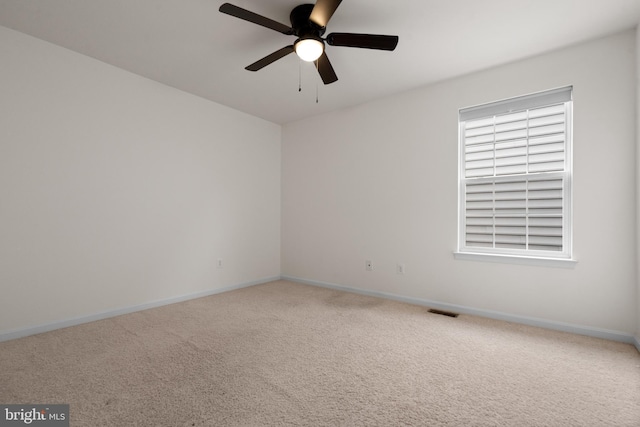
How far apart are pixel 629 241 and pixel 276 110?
4.04 meters

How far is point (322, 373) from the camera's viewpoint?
190cm

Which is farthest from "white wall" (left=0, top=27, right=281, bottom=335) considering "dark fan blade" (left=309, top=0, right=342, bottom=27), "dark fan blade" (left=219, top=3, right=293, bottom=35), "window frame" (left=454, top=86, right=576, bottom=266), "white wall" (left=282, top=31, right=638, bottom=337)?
"window frame" (left=454, top=86, right=576, bottom=266)

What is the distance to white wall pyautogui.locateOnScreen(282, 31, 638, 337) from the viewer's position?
2.41m

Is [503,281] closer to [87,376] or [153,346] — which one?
[153,346]

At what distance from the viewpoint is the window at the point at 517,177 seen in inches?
105

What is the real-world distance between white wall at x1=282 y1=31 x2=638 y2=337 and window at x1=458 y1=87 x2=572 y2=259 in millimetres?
107

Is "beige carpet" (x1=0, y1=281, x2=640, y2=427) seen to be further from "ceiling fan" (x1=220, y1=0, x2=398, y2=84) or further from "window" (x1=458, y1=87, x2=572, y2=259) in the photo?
"ceiling fan" (x1=220, y1=0, x2=398, y2=84)

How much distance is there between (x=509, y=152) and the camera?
2922mm

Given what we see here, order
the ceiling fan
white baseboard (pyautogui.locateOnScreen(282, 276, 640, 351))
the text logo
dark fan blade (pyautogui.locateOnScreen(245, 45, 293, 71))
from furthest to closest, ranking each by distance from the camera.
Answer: white baseboard (pyautogui.locateOnScreen(282, 276, 640, 351)) < dark fan blade (pyautogui.locateOnScreen(245, 45, 293, 71)) < the ceiling fan < the text logo

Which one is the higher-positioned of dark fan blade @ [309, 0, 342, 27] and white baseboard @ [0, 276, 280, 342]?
dark fan blade @ [309, 0, 342, 27]

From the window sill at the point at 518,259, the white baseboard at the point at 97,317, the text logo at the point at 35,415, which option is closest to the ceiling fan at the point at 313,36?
the window sill at the point at 518,259

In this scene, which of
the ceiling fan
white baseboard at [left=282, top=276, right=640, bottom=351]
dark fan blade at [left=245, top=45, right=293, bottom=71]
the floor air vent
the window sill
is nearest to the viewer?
the ceiling fan

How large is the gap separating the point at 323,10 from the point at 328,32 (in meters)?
0.64

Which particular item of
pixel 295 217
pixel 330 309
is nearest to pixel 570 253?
pixel 330 309
